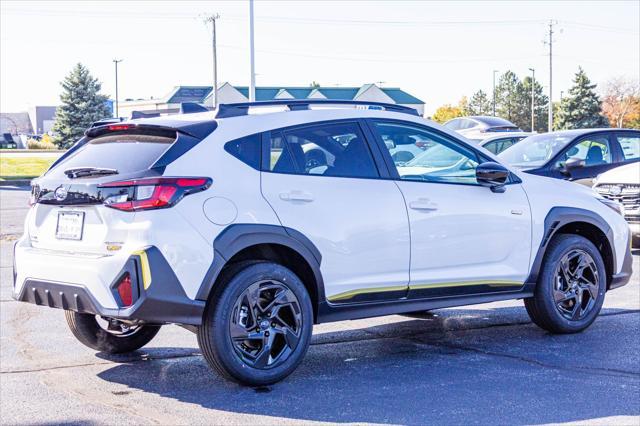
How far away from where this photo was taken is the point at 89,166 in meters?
5.77

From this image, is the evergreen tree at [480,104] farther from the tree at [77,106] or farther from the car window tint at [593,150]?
the car window tint at [593,150]

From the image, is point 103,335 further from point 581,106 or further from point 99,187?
point 581,106

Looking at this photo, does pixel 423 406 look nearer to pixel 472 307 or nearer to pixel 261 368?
pixel 261 368

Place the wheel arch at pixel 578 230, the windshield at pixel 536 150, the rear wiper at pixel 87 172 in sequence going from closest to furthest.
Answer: the rear wiper at pixel 87 172, the wheel arch at pixel 578 230, the windshield at pixel 536 150

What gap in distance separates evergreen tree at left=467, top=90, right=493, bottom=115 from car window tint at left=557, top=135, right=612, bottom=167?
11477cm

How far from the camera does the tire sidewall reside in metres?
7.09

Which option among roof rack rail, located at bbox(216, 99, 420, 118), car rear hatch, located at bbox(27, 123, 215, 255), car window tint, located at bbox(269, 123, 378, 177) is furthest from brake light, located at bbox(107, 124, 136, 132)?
car window tint, located at bbox(269, 123, 378, 177)

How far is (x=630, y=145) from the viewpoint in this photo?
13.7 meters

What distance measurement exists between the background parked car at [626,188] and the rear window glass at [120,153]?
782 cm

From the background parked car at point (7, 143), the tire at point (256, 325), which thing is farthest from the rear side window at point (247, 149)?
the background parked car at point (7, 143)

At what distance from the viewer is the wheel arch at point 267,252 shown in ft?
17.7

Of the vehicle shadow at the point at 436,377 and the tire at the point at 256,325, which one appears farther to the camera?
the tire at the point at 256,325

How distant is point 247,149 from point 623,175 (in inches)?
309

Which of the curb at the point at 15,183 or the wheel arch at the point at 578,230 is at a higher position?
the curb at the point at 15,183
